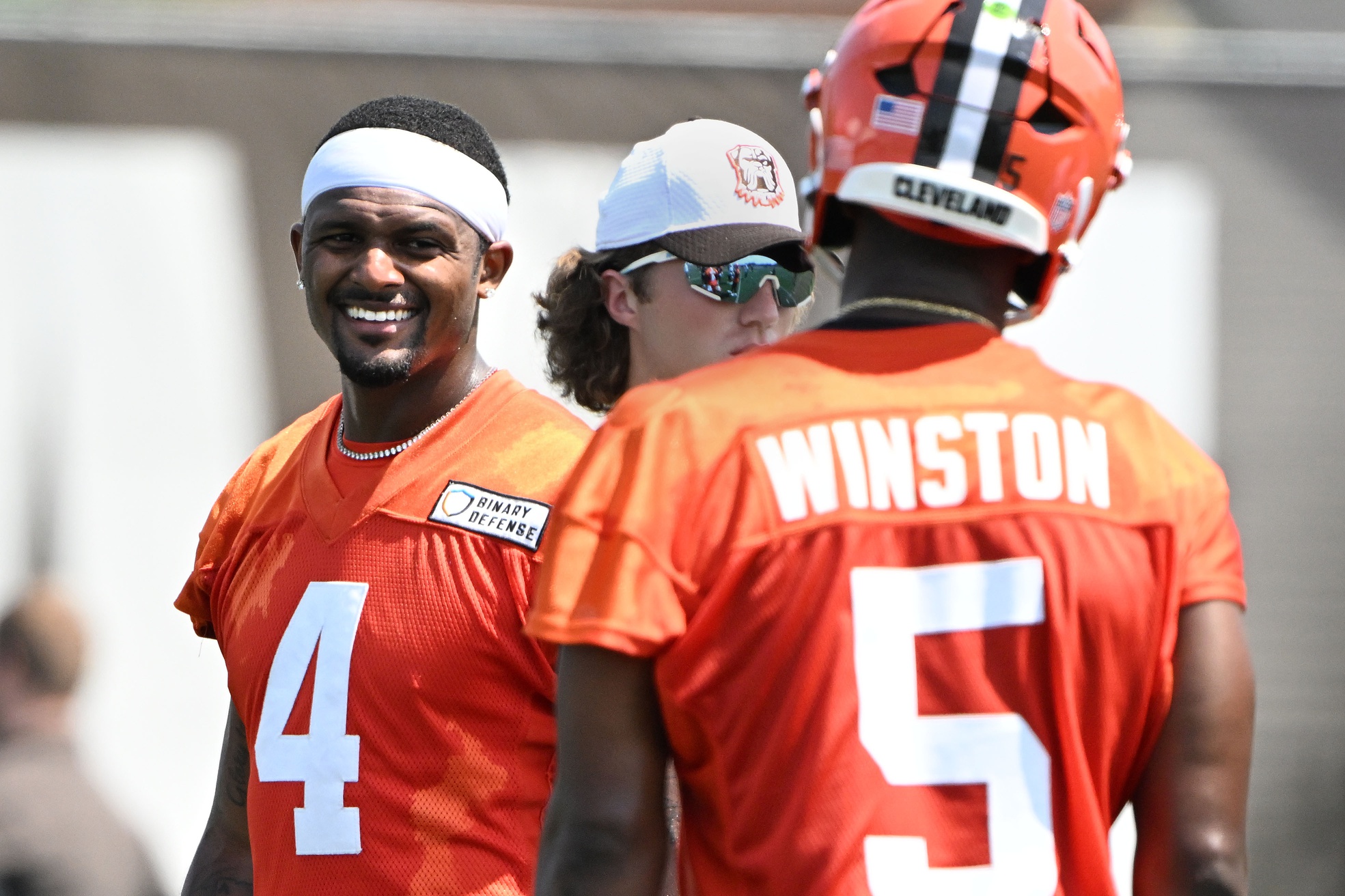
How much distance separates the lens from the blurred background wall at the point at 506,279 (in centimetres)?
470

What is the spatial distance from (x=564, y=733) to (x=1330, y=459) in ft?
13.2

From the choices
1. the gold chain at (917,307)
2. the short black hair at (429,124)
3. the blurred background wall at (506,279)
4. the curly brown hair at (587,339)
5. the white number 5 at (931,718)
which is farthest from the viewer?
the blurred background wall at (506,279)

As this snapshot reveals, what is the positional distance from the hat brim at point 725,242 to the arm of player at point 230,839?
114cm

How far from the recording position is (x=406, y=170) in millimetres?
2619

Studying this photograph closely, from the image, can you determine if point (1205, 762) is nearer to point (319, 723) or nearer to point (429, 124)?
point (319, 723)

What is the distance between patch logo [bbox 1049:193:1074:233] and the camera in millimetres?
1564

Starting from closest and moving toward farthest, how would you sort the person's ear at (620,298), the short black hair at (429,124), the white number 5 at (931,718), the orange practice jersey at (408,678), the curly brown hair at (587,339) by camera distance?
1. the white number 5 at (931,718)
2. the orange practice jersey at (408,678)
3. the short black hair at (429,124)
4. the person's ear at (620,298)
5. the curly brown hair at (587,339)

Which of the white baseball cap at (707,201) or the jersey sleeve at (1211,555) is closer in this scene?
the jersey sleeve at (1211,555)

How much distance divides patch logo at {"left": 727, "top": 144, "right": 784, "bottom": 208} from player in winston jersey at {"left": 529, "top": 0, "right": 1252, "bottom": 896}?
123 centimetres

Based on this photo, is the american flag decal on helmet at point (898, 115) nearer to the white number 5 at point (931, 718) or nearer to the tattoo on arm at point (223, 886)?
the white number 5 at point (931, 718)

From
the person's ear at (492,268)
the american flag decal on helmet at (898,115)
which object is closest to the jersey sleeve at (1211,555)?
the american flag decal on helmet at (898,115)

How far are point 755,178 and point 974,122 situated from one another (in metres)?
1.29

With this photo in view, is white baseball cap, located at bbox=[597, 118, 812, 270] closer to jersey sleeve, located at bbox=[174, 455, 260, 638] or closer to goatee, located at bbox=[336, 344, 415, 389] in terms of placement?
goatee, located at bbox=[336, 344, 415, 389]

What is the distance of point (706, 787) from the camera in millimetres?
1535
